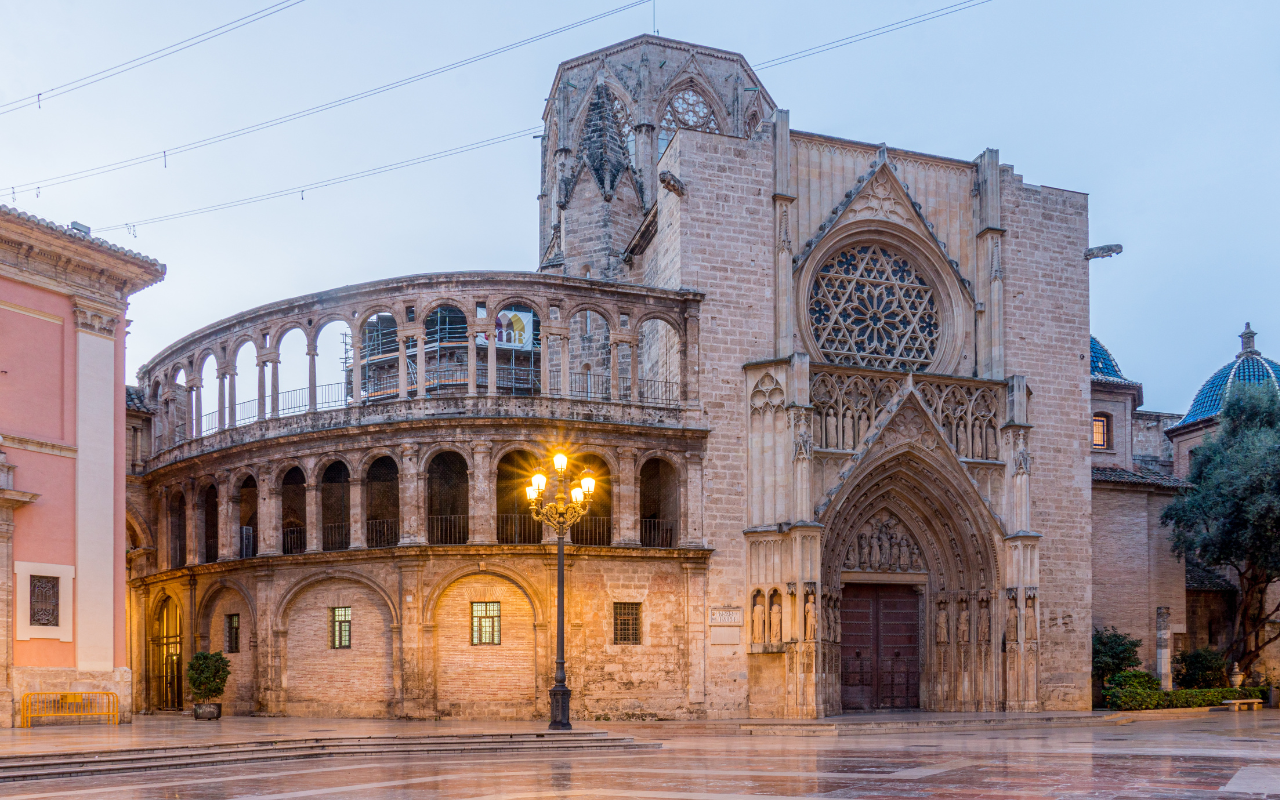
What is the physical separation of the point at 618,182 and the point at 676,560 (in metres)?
15.3

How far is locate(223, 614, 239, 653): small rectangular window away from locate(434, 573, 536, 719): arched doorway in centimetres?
705

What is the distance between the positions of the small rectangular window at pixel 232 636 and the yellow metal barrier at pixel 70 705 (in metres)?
7.28

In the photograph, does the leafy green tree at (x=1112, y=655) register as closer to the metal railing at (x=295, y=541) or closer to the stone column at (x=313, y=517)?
the stone column at (x=313, y=517)

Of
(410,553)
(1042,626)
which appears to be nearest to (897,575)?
(1042,626)

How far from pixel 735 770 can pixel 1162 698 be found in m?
21.9

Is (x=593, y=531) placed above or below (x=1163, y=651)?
above

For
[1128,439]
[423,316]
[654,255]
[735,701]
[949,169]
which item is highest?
[949,169]

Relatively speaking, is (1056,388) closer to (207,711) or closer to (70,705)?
(207,711)

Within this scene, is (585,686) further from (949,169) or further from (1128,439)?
(1128,439)

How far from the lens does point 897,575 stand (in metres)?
34.6

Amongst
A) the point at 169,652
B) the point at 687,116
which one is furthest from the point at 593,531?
the point at 687,116

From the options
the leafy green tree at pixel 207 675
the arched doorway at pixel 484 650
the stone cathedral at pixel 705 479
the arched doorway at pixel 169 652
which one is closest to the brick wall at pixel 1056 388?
the stone cathedral at pixel 705 479

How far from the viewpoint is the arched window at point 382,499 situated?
33.4m

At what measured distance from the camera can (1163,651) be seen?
124 feet
